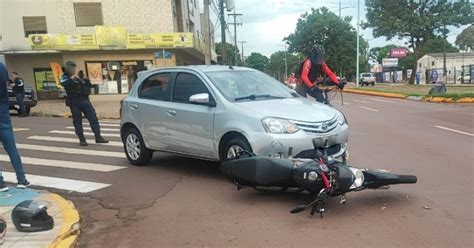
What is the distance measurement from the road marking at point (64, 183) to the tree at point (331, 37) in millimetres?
53953

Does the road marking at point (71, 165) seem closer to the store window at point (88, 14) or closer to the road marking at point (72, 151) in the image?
the road marking at point (72, 151)

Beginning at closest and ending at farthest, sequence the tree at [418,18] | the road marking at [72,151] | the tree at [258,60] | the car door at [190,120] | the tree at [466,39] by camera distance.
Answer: the car door at [190,120] → the road marking at [72,151] → the tree at [418,18] → the tree at [466,39] → the tree at [258,60]

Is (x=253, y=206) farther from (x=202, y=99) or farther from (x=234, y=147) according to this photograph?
(x=202, y=99)

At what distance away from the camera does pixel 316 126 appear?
21.7ft

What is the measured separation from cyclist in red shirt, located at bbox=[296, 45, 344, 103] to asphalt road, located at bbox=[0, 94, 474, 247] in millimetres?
1339

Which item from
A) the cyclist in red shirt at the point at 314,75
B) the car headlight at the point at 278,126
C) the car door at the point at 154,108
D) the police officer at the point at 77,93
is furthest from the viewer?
the police officer at the point at 77,93

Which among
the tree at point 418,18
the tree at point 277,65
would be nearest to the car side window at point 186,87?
the tree at point 418,18

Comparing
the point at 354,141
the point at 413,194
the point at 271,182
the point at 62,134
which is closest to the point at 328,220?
the point at 271,182

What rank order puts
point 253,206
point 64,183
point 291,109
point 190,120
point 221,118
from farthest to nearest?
point 64,183 → point 190,120 → point 221,118 → point 291,109 → point 253,206

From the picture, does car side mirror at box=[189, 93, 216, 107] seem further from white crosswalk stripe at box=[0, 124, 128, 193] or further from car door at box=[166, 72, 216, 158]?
white crosswalk stripe at box=[0, 124, 128, 193]

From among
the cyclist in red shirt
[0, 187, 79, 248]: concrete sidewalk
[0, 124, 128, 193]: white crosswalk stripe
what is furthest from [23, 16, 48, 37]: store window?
[0, 187, 79, 248]: concrete sidewalk

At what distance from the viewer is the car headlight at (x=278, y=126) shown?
6.51 meters

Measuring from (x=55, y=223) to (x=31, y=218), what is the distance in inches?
15.8

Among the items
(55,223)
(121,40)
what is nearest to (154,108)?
(55,223)
